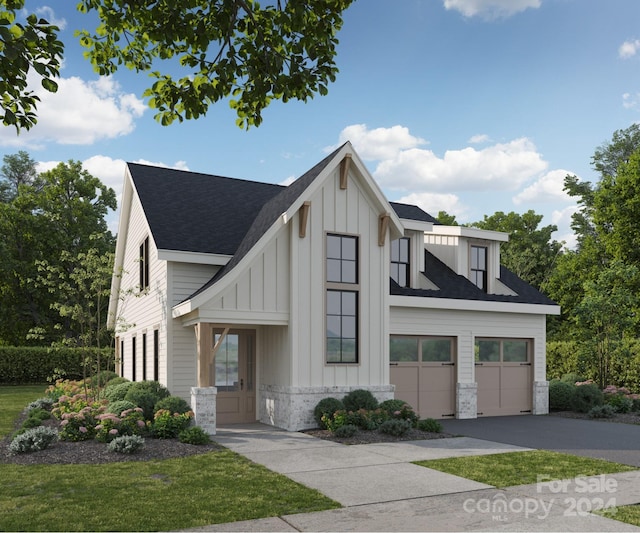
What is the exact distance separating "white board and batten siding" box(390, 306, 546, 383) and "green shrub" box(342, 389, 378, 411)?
118 inches

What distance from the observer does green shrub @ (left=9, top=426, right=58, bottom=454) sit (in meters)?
11.7

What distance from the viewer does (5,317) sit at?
1668 inches

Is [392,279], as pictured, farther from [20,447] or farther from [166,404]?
[20,447]

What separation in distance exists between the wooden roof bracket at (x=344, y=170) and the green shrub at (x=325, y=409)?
559cm

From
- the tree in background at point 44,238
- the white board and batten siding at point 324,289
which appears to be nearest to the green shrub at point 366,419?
the white board and batten siding at point 324,289

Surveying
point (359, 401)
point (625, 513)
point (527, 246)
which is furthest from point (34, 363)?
point (527, 246)

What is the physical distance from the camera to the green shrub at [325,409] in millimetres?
15461

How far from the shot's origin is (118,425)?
42.4 ft

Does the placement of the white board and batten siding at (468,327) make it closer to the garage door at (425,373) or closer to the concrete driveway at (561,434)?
the garage door at (425,373)

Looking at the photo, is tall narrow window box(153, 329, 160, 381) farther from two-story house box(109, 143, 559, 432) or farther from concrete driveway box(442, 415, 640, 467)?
concrete driveway box(442, 415, 640, 467)

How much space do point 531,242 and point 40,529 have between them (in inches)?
1982

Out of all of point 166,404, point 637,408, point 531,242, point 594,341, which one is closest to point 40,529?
point 166,404

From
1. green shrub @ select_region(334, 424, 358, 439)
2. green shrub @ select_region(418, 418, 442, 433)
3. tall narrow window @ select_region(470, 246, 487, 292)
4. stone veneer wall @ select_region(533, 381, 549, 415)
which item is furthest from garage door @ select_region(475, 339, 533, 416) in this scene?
green shrub @ select_region(334, 424, 358, 439)

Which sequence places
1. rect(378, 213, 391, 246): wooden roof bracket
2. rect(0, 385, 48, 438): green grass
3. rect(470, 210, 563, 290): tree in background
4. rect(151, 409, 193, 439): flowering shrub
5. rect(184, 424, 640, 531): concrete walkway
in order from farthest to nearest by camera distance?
rect(470, 210, 563, 290): tree in background → rect(378, 213, 391, 246): wooden roof bracket → rect(0, 385, 48, 438): green grass → rect(151, 409, 193, 439): flowering shrub → rect(184, 424, 640, 531): concrete walkway
